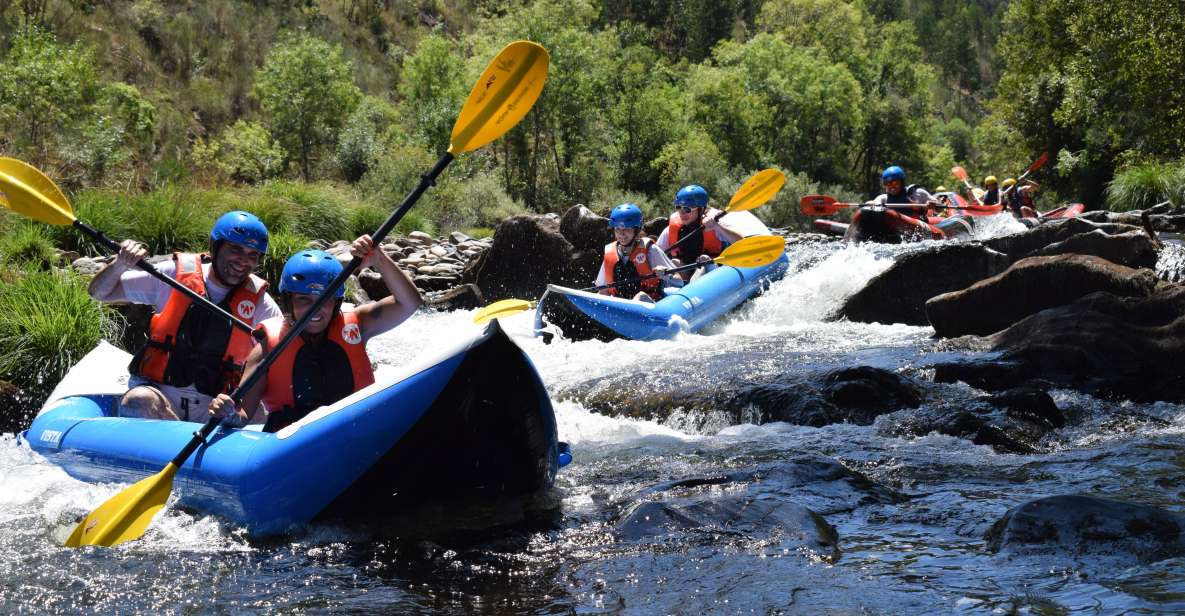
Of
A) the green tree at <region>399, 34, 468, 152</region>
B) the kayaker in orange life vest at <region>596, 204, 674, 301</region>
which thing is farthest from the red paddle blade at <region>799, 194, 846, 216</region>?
the green tree at <region>399, 34, 468, 152</region>

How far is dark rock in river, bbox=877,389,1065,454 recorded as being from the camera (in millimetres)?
4750

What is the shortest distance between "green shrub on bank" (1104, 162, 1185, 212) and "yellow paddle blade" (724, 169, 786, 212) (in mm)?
9458

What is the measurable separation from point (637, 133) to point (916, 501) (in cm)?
2425

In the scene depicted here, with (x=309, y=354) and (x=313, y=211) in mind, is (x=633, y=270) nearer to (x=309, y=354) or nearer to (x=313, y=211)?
(x=309, y=354)

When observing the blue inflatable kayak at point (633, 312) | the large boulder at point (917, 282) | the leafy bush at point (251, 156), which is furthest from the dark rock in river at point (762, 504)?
the leafy bush at point (251, 156)

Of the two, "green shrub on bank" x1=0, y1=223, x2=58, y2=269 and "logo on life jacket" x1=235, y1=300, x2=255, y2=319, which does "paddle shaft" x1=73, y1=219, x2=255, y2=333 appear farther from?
"green shrub on bank" x1=0, y1=223, x2=58, y2=269

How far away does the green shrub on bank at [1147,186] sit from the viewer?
645 inches

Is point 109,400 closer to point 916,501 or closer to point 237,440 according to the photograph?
point 237,440

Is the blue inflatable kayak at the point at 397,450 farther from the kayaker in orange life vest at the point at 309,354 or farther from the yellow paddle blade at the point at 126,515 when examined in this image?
the kayaker in orange life vest at the point at 309,354

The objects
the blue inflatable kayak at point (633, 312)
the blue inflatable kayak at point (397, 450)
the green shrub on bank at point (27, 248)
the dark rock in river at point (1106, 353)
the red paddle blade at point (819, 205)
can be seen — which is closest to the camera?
the blue inflatable kayak at point (397, 450)

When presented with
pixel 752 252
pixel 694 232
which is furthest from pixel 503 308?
pixel 694 232

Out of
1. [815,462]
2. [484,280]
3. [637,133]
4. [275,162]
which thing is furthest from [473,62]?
[815,462]

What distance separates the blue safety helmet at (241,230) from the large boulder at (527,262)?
6929mm

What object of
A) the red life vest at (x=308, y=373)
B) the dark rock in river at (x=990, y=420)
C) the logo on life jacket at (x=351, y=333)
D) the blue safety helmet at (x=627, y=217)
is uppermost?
the logo on life jacket at (x=351, y=333)
